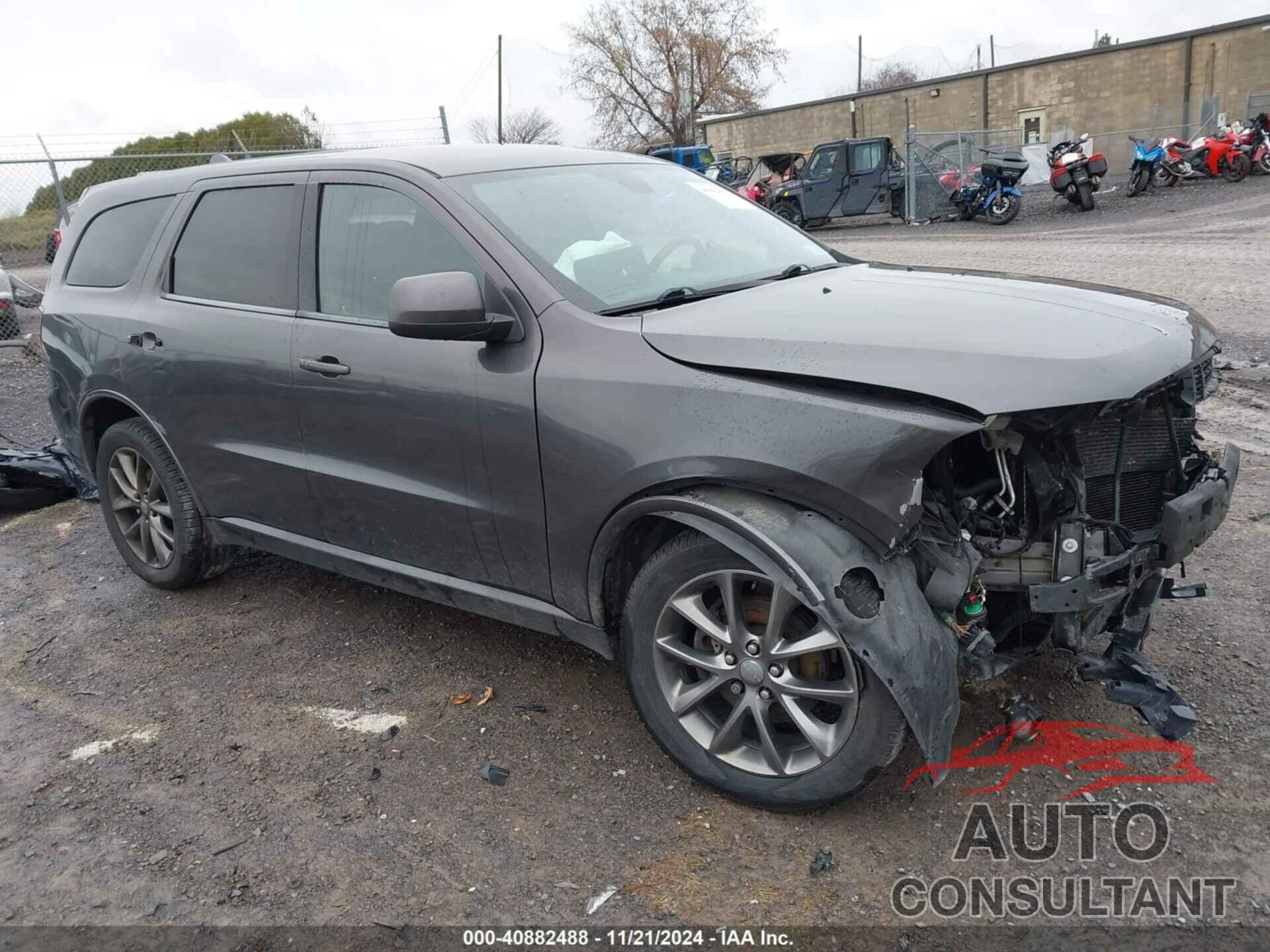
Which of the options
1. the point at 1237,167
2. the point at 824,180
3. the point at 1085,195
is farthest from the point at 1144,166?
the point at 824,180

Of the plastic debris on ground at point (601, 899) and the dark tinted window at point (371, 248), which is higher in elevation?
the dark tinted window at point (371, 248)

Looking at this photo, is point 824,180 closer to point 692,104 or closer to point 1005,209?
point 1005,209

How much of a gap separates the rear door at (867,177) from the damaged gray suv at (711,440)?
1975cm

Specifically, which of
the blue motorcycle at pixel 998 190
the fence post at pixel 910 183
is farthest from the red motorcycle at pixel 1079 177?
the fence post at pixel 910 183

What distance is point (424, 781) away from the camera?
3174 millimetres

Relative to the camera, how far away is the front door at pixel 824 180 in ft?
74.3

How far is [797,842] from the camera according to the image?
9.08 ft

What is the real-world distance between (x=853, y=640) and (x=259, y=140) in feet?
76.7

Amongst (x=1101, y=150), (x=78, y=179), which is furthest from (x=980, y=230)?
(x=78, y=179)

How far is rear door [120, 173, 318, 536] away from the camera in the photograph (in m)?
3.81

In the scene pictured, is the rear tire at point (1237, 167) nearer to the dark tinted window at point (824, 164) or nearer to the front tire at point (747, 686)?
the dark tinted window at point (824, 164)

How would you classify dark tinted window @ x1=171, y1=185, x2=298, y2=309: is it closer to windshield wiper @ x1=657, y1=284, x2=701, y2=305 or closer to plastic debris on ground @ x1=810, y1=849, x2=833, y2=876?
windshield wiper @ x1=657, y1=284, x2=701, y2=305

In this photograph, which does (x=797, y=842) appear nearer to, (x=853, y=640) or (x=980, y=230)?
(x=853, y=640)

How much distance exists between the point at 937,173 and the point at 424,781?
72.2 ft
